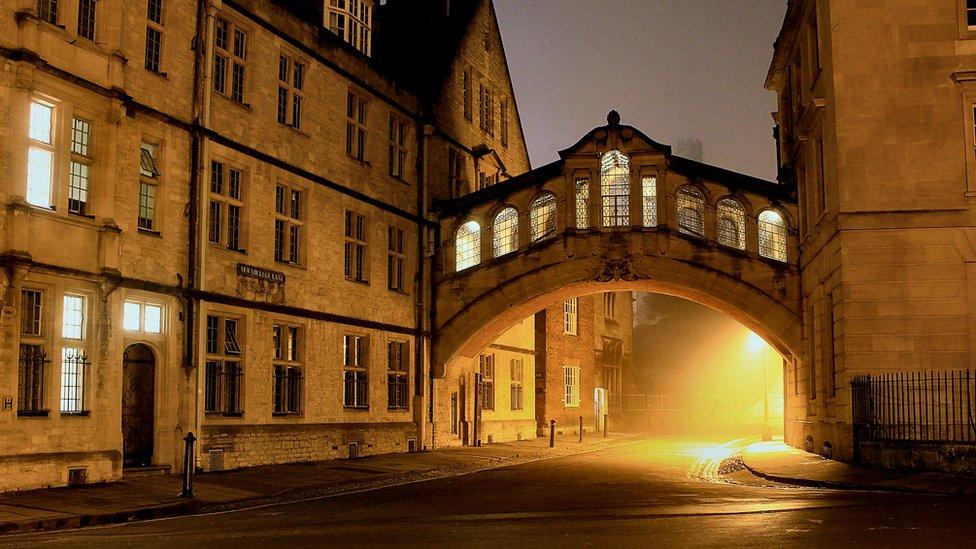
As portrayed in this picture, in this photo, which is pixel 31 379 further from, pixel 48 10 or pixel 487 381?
pixel 487 381

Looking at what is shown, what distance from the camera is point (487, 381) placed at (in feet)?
118

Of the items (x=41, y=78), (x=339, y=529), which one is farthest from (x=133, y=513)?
(x=41, y=78)

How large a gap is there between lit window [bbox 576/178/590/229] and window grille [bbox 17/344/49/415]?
16553 mm

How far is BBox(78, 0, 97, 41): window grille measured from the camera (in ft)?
62.0

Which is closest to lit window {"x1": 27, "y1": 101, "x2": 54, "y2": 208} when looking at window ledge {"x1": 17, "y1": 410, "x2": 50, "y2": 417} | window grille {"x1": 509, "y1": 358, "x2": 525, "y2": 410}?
window ledge {"x1": 17, "y1": 410, "x2": 50, "y2": 417}

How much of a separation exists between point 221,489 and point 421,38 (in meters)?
20.2

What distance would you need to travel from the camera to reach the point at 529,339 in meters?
40.3

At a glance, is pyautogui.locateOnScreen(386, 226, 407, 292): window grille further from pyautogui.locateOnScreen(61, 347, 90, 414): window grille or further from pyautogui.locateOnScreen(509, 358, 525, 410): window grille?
pyautogui.locateOnScreen(61, 347, 90, 414): window grille

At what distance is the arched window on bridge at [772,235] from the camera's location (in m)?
29.7

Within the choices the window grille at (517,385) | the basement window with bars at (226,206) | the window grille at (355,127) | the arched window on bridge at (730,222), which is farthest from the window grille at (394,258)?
the arched window on bridge at (730,222)

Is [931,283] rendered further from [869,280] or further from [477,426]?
[477,426]

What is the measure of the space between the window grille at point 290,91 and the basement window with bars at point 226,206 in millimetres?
2395

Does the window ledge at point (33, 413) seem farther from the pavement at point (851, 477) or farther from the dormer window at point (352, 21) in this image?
the dormer window at point (352, 21)

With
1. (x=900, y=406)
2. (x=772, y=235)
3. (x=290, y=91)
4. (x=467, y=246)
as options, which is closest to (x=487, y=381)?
(x=467, y=246)
